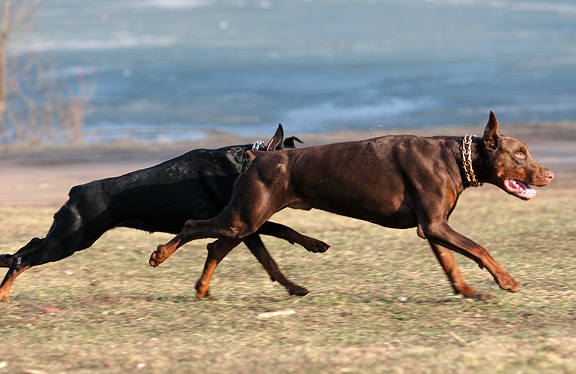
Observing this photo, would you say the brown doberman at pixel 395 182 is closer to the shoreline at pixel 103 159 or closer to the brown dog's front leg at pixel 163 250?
the brown dog's front leg at pixel 163 250

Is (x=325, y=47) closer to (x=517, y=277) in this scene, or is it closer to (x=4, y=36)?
(x=4, y=36)

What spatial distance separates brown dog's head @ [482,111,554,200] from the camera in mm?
6855

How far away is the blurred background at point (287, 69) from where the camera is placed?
25.8 metres

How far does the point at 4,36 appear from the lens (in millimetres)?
22547

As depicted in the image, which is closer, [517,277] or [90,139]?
[517,277]

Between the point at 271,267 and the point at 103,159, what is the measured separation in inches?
429

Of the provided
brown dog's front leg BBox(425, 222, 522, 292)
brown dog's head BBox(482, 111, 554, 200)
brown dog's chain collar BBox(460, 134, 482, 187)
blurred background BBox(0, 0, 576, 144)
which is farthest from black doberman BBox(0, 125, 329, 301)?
blurred background BBox(0, 0, 576, 144)

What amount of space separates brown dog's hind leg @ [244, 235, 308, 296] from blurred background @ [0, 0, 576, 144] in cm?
1352

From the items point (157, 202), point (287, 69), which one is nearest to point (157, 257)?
point (157, 202)

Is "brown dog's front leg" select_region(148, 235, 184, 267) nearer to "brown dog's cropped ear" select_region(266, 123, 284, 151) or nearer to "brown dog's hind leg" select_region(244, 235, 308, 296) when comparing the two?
"brown dog's hind leg" select_region(244, 235, 308, 296)

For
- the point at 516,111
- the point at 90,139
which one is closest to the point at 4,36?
the point at 90,139

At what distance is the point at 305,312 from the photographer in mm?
7000

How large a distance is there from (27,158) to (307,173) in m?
12.2

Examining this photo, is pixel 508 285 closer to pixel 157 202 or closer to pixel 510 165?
pixel 510 165
